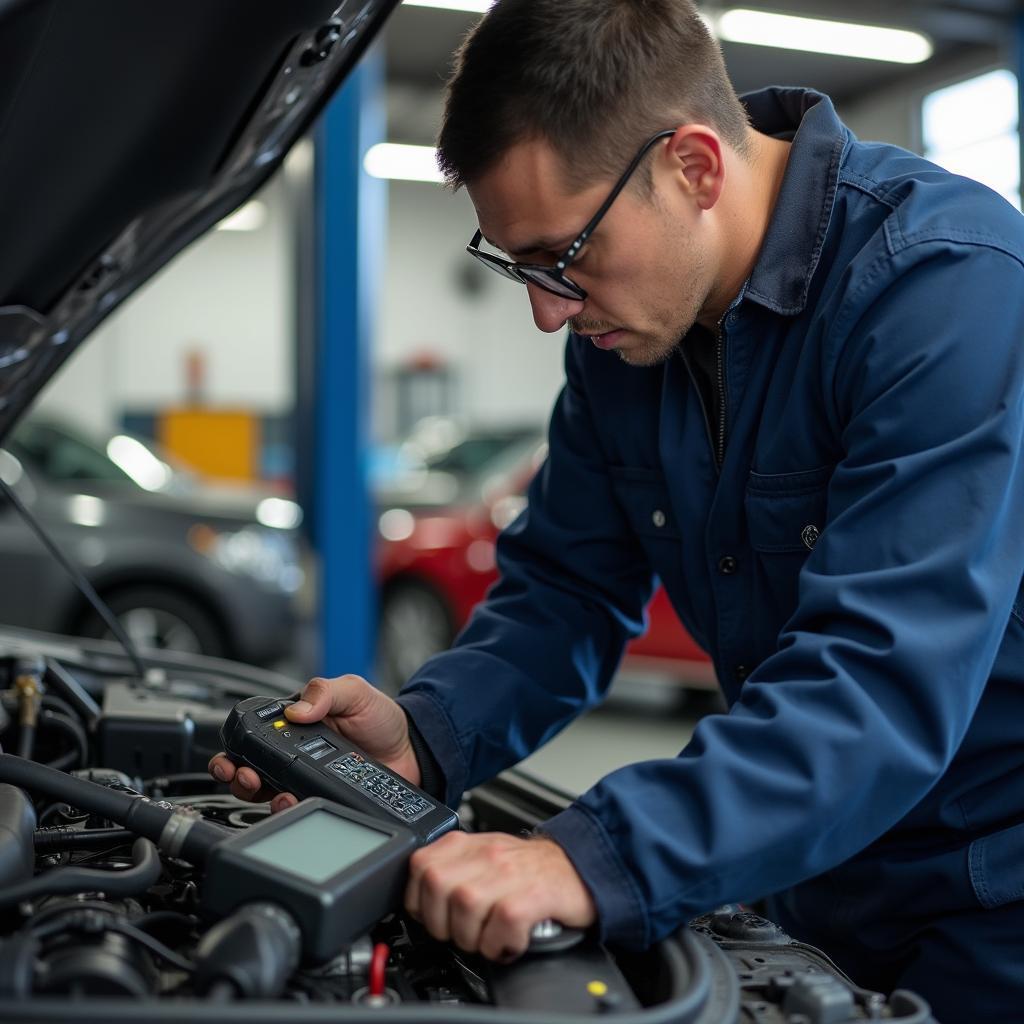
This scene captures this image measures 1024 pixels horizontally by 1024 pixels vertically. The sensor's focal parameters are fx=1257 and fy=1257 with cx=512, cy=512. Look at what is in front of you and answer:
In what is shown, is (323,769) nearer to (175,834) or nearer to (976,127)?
(175,834)

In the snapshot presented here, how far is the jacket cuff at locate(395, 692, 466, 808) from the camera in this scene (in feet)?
4.15

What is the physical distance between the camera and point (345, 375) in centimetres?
451

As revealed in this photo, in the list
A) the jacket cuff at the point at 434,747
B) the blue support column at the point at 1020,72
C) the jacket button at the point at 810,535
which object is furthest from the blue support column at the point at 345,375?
the jacket button at the point at 810,535

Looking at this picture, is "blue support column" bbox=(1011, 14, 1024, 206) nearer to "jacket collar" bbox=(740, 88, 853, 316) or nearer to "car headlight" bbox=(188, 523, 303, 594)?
"car headlight" bbox=(188, 523, 303, 594)

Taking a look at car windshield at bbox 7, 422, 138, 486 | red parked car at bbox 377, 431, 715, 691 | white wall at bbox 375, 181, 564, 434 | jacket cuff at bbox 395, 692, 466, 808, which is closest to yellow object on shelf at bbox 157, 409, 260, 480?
white wall at bbox 375, 181, 564, 434

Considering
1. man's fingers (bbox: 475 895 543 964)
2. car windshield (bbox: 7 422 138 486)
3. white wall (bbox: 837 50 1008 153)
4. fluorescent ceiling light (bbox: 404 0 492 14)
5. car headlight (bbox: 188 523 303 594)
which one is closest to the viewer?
man's fingers (bbox: 475 895 543 964)

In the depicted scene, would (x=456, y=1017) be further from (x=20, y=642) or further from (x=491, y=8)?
(x=20, y=642)

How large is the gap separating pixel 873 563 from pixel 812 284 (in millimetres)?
310

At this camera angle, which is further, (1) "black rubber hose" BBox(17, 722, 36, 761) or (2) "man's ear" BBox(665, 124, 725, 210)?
(1) "black rubber hose" BBox(17, 722, 36, 761)

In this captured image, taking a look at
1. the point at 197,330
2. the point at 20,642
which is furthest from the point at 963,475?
the point at 197,330

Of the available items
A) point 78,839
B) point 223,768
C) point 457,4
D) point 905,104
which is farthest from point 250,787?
point 905,104

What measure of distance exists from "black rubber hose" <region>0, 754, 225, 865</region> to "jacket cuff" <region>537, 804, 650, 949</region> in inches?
10.1

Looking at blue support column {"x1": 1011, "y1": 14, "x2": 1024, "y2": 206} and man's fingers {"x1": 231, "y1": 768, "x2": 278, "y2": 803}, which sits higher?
blue support column {"x1": 1011, "y1": 14, "x2": 1024, "y2": 206}

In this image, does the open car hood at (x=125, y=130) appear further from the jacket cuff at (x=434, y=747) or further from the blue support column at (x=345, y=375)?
the blue support column at (x=345, y=375)
